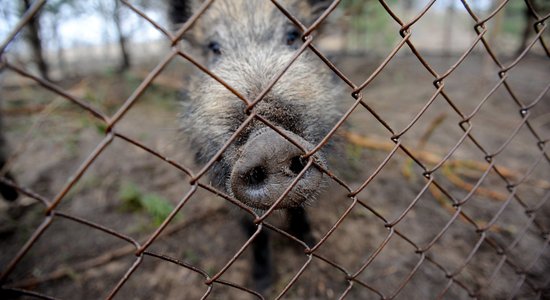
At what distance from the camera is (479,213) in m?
2.69

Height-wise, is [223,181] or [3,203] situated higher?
[223,181]

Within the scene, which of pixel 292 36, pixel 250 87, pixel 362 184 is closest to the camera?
pixel 250 87

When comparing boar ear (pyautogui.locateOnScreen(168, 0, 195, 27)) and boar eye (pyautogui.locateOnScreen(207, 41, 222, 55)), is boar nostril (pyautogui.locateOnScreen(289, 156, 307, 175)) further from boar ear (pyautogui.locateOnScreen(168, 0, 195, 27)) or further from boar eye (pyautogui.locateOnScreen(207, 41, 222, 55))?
boar ear (pyautogui.locateOnScreen(168, 0, 195, 27))

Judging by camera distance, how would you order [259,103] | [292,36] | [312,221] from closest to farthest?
1. [259,103]
2. [292,36]
3. [312,221]

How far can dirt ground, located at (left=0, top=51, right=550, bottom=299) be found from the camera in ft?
7.04

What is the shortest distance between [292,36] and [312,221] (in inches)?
62.4

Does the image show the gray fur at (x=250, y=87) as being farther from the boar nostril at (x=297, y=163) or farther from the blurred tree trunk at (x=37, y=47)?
the blurred tree trunk at (x=37, y=47)

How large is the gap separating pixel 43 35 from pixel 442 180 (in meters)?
9.29

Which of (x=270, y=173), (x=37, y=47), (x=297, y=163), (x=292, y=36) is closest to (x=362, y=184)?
(x=297, y=163)

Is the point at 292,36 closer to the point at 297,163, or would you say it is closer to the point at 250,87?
the point at 250,87

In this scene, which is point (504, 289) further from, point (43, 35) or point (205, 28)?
point (43, 35)

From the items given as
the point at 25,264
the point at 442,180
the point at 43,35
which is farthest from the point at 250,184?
the point at 43,35

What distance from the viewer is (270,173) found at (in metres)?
1.10

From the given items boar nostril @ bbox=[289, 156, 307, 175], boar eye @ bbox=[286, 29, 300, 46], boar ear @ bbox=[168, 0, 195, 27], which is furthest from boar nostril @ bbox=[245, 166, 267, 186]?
boar ear @ bbox=[168, 0, 195, 27]
